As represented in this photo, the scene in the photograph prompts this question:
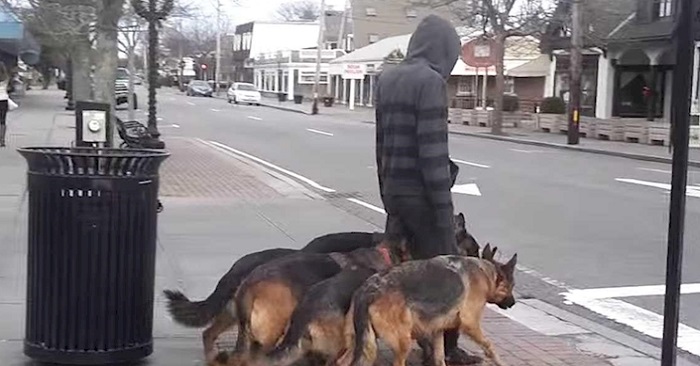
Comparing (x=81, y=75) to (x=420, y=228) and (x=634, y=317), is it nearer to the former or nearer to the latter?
(x=634, y=317)

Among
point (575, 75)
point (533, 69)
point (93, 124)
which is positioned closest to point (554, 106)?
point (575, 75)

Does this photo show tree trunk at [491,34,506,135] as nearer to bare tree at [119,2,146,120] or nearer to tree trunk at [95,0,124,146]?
bare tree at [119,2,146,120]

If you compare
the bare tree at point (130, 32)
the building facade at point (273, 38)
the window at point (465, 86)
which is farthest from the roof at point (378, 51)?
the building facade at point (273, 38)

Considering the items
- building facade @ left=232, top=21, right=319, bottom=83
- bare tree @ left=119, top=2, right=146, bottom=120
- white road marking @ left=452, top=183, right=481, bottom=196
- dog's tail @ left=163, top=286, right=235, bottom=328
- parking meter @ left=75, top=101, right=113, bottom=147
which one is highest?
building facade @ left=232, top=21, right=319, bottom=83

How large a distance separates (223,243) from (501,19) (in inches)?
1171

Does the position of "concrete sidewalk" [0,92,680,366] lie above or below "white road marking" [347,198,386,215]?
above

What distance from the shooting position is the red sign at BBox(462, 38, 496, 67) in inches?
1682

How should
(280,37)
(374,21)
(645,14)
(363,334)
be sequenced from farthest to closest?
(280,37)
(374,21)
(645,14)
(363,334)

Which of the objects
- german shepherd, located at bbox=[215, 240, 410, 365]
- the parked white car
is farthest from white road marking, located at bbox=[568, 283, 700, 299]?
the parked white car

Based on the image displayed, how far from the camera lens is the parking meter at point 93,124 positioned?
11359mm

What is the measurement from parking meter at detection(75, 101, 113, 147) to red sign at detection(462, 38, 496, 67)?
32.0m

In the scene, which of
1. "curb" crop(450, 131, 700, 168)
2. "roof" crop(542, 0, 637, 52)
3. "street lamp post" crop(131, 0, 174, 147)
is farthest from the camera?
"roof" crop(542, 0, 637, 52)

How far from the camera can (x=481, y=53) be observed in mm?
Result: 43812

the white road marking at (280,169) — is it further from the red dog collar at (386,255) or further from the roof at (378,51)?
the roof at (378,51)
